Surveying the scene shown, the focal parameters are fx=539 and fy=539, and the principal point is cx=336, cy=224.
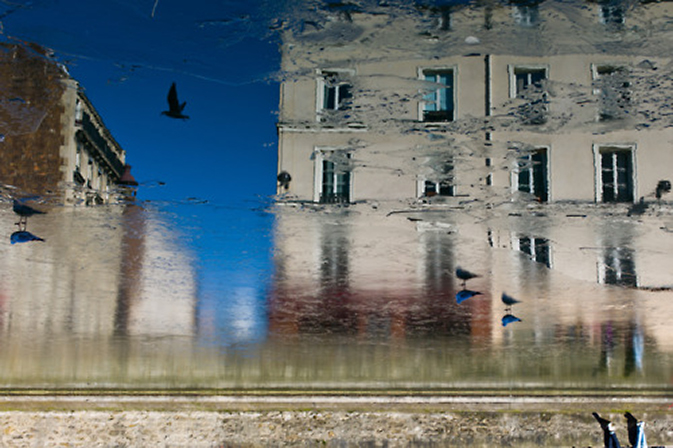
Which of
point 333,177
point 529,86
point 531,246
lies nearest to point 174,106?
point 333,177

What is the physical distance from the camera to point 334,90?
1875mm

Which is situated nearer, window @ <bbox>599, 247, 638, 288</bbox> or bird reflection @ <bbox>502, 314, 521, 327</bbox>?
window @ <bbox>599, 247, 638, 288</bbox>

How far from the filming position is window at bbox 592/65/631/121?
5.95 feet

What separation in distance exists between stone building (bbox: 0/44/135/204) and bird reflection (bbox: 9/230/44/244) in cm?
51

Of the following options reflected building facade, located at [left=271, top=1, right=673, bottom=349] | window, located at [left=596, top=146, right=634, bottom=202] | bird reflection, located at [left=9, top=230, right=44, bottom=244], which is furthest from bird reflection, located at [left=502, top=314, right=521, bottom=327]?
bird reflection, located at [left=9, top=230, right=44, bottom=244]

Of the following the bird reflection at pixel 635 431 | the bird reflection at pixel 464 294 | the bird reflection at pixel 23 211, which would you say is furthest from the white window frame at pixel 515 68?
the bird reflection at pixel 635 431

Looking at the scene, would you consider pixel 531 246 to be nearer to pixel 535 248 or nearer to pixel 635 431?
pixel 535 248

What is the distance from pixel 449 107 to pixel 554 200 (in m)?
0.71

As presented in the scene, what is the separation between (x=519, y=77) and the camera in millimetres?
1843

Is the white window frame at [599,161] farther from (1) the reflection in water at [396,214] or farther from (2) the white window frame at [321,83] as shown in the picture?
(2) the white window frame at [321,83]

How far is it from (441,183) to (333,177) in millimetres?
462

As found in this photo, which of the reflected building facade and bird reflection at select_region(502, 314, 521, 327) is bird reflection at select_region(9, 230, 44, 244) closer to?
the reflected building facade

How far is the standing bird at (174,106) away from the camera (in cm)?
185

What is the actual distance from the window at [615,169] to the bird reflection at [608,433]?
3562 mm
